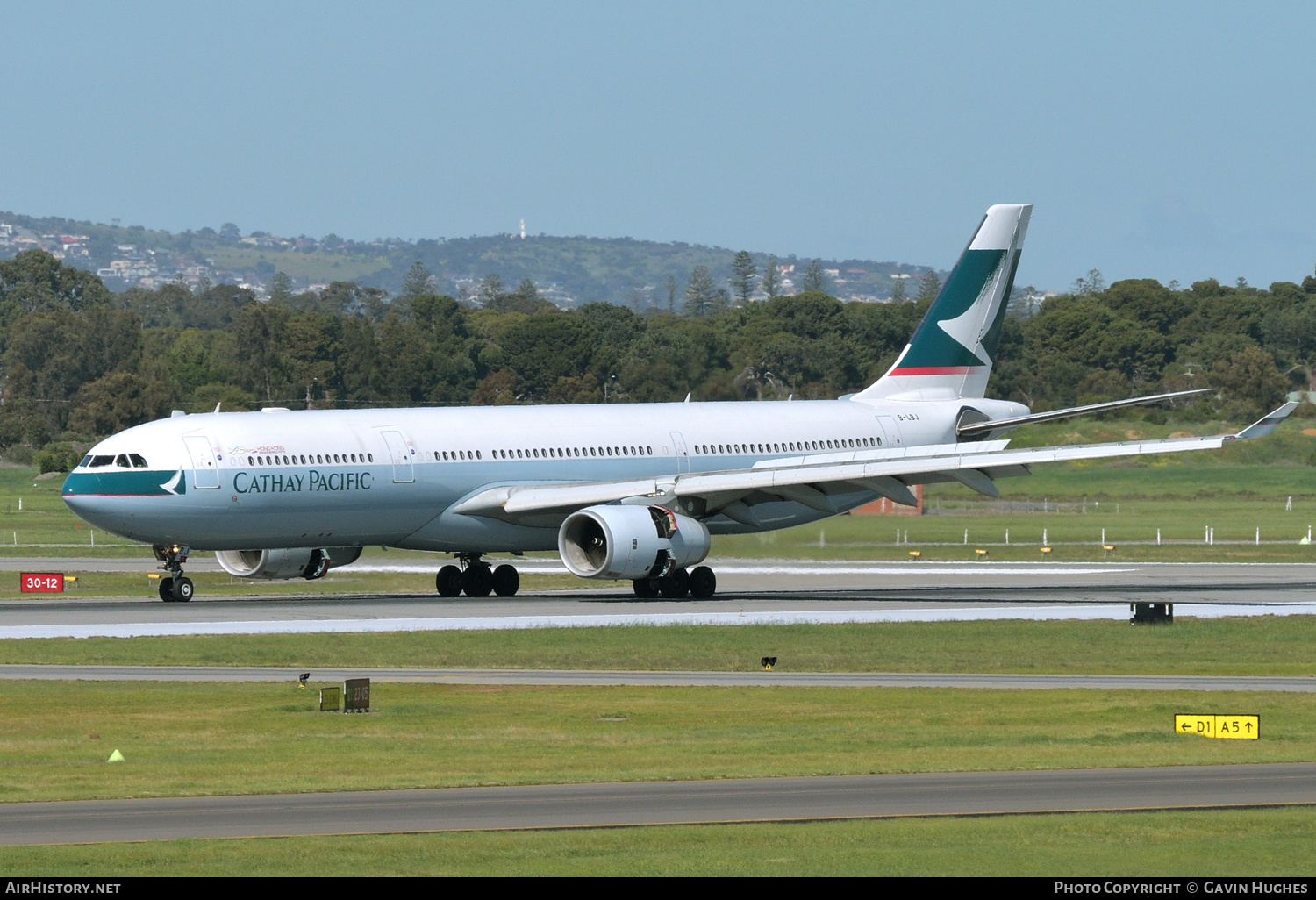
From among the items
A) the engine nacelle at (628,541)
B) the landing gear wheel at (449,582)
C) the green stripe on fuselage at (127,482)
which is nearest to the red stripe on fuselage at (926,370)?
the engine nacelle at (628,541)

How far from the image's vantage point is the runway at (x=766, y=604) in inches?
1703

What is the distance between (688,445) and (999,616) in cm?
1263

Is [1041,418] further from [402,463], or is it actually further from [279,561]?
[279,561]

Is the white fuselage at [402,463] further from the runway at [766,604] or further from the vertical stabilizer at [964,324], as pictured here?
the vertical stabilizer at [964,324]

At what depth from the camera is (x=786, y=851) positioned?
730 inches

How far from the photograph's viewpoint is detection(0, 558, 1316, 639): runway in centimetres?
4325

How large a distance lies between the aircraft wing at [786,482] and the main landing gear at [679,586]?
1.71m

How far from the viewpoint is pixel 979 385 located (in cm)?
6256

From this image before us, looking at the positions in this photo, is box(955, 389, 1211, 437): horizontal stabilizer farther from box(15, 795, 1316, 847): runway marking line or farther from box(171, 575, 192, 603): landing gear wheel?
box(15, 795, 1316, 847): runway marking line

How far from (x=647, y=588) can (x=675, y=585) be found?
2.34ft

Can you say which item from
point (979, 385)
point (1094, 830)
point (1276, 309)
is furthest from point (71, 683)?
point (1276, 309)

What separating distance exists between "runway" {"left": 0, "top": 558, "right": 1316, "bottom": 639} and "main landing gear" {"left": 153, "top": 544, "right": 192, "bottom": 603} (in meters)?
0.48

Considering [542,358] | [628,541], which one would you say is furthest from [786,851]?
[542,358]
